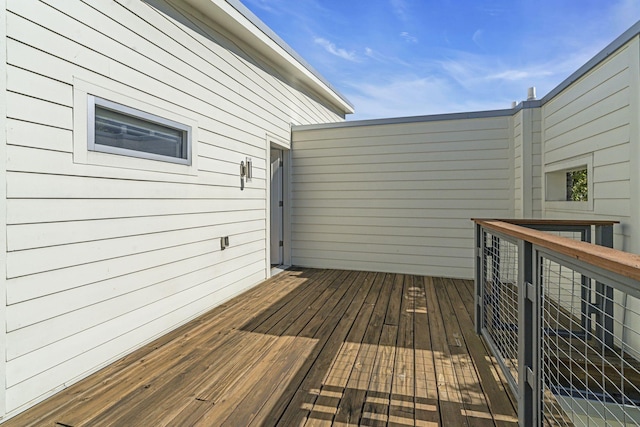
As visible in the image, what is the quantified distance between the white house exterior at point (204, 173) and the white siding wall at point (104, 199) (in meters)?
0.01

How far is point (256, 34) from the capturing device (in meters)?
3.85

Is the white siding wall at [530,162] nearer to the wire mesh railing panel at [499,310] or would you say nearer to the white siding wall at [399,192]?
the white siding wall at [399,192]

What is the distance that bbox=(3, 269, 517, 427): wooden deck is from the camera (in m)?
1.68

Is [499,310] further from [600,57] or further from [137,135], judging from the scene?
[137,135]

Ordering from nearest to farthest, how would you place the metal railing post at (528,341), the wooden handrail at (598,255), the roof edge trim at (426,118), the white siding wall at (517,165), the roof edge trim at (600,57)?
the wooden handrail at (598,255), the metal railing post at (528,341), the roof edge trim at (600,57), the white siding wall at (517,165), the roof edge trim at (426,118)

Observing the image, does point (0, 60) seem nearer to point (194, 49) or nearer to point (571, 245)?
point (194, 49)

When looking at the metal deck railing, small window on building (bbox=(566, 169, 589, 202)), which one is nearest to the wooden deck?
the metal deck railing

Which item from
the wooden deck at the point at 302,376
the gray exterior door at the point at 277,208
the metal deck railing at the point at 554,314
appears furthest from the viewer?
the gray exterior door at the point at 277,208

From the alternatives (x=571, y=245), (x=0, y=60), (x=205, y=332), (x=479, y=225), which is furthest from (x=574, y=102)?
(x=0, y=60)

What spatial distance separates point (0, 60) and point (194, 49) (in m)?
1.73

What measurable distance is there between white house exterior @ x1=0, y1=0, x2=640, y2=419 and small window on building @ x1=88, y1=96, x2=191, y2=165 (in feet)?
0.04

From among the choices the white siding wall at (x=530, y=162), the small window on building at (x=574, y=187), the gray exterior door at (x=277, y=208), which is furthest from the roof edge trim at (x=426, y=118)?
the small window on building at (x=574, y=187)

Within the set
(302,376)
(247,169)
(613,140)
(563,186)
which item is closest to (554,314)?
(563,186)

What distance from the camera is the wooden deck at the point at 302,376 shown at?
1681mm
